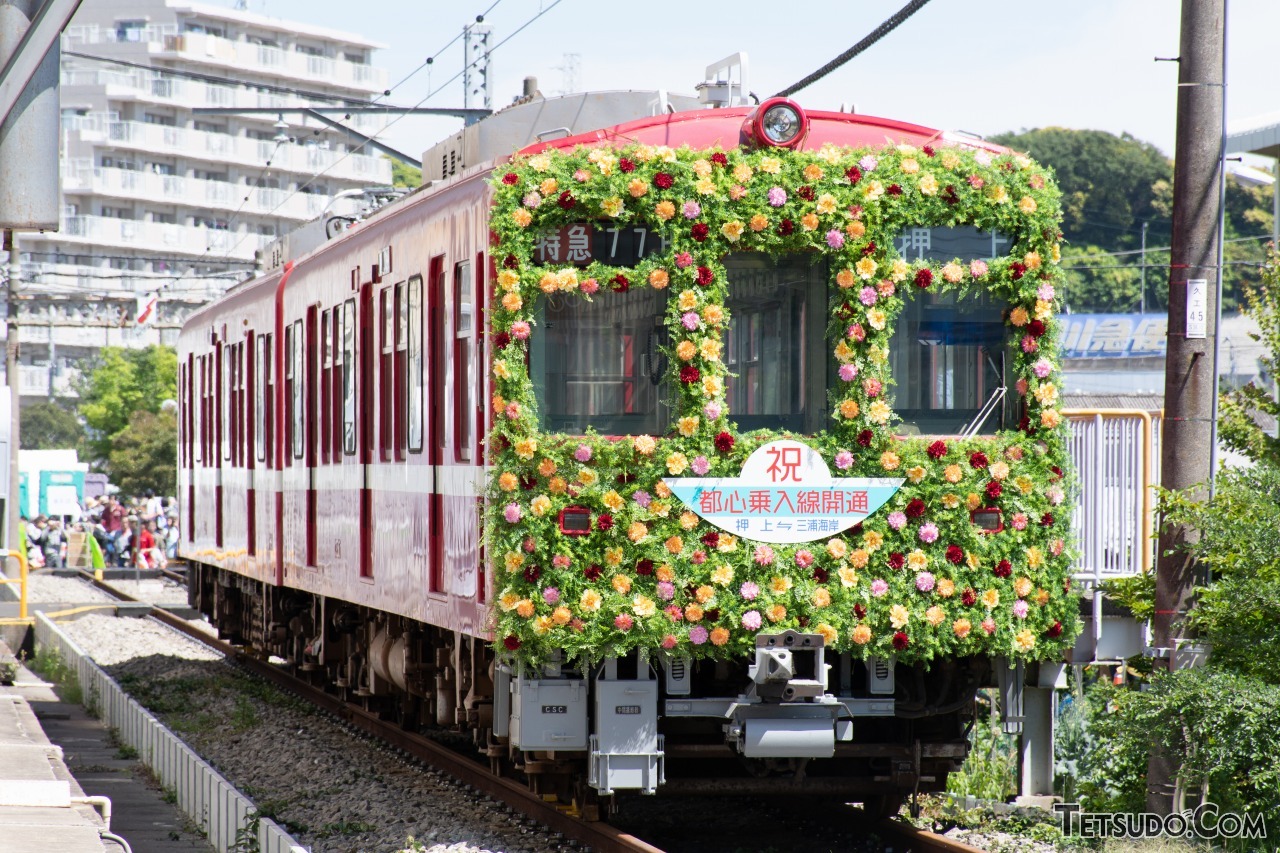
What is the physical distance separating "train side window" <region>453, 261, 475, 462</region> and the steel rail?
192 centimetres

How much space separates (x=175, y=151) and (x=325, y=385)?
76.1 m

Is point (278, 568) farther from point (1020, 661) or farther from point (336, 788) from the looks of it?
point (1020, 661)

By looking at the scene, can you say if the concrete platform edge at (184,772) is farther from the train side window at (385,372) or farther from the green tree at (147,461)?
the green tree at (147,461)

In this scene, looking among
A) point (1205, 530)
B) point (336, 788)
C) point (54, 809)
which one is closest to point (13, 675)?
point (336, 788)

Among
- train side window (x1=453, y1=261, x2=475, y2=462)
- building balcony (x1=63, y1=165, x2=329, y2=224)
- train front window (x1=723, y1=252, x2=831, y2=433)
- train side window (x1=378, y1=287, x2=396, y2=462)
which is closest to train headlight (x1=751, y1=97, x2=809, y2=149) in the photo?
train front window (x1=723, y1=252, x2=831, y2=433)

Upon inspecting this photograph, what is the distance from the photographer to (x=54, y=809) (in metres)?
8.42

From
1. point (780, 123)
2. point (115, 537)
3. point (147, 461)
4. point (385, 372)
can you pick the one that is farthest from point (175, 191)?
point (780, 123)

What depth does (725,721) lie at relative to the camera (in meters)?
8.95

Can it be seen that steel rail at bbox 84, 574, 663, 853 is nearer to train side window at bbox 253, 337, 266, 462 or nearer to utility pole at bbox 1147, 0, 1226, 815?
train side window at bbox 253, 337, 266, 462

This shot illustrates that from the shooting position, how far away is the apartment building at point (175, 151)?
8325 centimetres

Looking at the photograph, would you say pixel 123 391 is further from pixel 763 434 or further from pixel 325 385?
pixel 763 434

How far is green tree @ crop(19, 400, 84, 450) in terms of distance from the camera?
75.1 metres

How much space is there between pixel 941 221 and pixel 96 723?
964 cm

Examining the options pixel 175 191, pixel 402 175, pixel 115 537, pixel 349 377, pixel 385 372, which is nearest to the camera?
pixel 385 372
